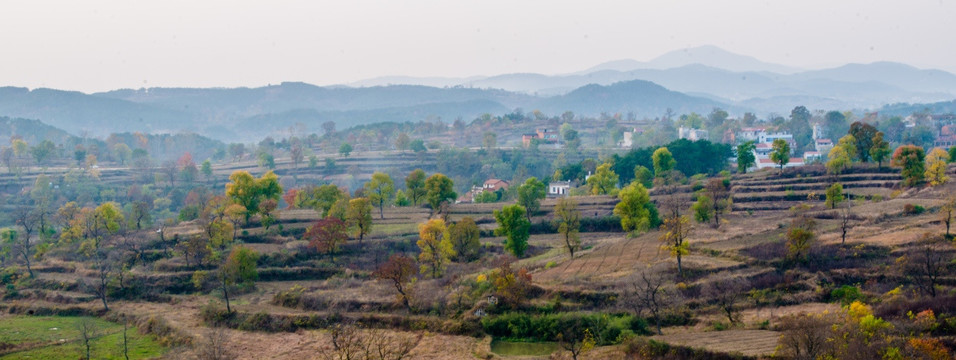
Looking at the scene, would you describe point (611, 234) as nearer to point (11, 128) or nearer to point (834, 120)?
point (834, 120)

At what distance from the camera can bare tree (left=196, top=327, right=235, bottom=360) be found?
23.6 m

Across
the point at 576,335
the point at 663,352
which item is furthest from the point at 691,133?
the point at 663,352

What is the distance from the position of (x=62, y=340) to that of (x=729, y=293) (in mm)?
26062

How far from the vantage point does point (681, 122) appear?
139375mm

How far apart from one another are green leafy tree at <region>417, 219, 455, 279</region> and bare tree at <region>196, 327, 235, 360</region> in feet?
36.6

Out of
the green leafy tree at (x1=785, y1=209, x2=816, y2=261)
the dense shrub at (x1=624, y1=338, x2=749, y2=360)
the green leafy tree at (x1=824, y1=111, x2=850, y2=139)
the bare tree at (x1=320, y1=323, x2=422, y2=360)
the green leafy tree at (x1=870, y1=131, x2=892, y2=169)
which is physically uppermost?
the green leafy tree at (x1=824, y1=111, x2=850, y2=139)

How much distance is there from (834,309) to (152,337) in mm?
25925

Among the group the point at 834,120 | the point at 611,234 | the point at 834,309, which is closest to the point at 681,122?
the point at 834,120

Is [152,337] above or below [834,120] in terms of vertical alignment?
below

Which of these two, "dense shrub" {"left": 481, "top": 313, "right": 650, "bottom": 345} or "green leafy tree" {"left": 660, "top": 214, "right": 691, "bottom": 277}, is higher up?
"green leafy tree" {"left": 660, "top": 214, "right": 691, "bottom": 277}

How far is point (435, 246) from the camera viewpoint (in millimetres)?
37719

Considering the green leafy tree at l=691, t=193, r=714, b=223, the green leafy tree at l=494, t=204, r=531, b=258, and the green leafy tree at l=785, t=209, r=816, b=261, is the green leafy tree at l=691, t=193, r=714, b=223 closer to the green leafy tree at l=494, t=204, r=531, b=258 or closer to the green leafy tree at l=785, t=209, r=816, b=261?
the green leafy tree at l=494, t=204, r=531, b=258

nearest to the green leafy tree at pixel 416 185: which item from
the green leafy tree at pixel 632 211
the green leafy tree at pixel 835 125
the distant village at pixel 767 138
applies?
the green leafy tree at pixel 632 211

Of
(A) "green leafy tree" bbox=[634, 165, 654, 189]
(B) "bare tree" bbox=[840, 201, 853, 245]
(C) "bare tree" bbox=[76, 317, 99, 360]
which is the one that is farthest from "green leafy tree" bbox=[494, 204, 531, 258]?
(A) "green leafy tree" bbox=[634, 165, 654, 189]
